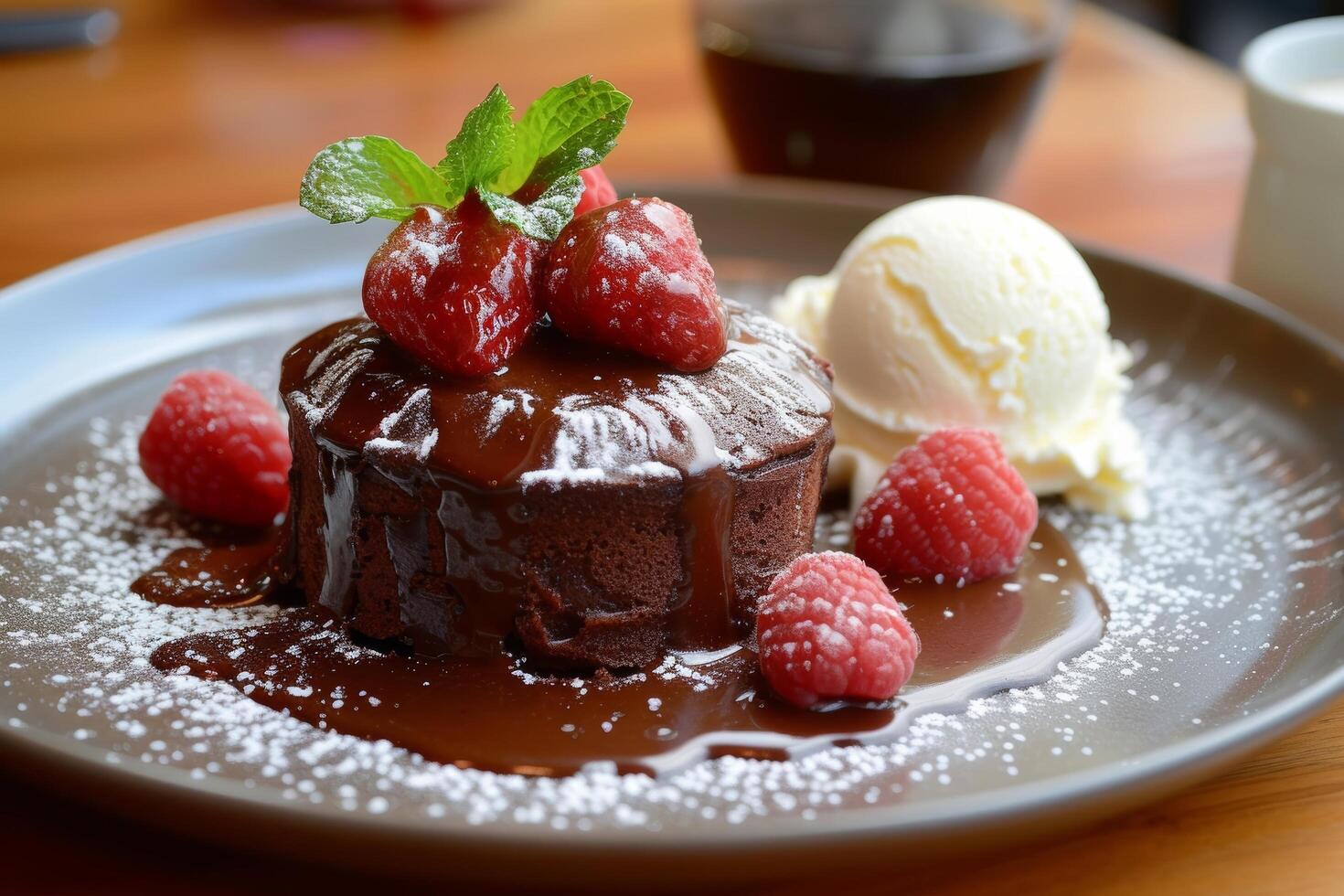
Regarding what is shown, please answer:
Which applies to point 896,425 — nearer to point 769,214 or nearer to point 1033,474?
point 1033,474

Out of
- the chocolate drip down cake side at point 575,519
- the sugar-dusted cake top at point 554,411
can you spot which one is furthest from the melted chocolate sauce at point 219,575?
the sugar-dusted cake top at point 554,411

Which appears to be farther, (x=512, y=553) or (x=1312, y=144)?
→ (x=1312, y=144)

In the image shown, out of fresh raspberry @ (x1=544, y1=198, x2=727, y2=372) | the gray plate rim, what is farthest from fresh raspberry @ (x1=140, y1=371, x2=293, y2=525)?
the gray plate rim

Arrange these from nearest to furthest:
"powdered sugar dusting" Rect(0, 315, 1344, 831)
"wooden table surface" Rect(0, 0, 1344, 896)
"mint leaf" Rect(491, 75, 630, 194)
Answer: "powdered sugar dusting" Rect(0, 315, 1344, 831), "mint leaf" Rect(491, 75, 630, 194), "wooden table surface" Rect(0, 0, 1344, 896)

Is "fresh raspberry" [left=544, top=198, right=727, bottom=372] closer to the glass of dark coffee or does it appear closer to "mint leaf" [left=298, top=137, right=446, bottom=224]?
"mint leaf" [left=298, top=137, right=446, bottom=224]

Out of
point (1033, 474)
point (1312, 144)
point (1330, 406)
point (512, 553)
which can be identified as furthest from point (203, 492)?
point (1312, 144)

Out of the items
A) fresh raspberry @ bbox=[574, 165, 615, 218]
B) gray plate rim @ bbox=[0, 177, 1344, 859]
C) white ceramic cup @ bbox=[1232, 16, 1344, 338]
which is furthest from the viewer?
white ceramic cup @ bbox=[1232, 16, 1344, 338]

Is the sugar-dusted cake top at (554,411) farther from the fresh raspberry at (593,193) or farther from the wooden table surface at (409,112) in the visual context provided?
the wooden table surface at (409,112)
